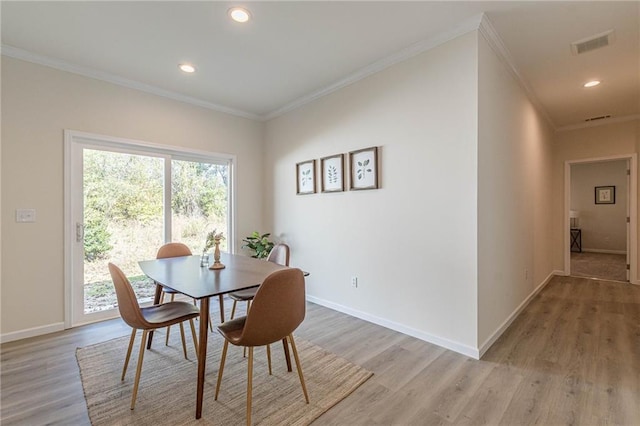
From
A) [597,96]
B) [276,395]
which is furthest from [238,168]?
[597,96]

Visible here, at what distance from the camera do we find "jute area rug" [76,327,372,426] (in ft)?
5.50

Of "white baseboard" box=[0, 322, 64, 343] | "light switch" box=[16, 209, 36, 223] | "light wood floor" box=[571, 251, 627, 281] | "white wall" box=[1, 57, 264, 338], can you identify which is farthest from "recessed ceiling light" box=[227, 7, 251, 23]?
"light wood floor" box=[571, 251, 627, 281]

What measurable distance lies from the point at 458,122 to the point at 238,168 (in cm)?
303

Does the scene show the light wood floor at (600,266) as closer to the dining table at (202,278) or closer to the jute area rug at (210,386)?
the jute area rug at (210,386)

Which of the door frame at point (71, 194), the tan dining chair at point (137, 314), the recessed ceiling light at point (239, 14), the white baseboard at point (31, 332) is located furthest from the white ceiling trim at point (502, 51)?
the white baseboard at point (31, 332)

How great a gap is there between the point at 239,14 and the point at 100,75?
6.42ft

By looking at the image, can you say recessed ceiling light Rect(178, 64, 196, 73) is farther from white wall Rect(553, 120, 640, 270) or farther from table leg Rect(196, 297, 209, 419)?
white wall Rect(553, 120, 640, 270)

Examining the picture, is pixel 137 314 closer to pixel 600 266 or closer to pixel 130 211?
pixel 130 211

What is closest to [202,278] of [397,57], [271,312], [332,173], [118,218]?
[271,312]

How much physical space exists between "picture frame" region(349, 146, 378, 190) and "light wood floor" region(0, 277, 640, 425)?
58.1 inches

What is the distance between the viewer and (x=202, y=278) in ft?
6.36

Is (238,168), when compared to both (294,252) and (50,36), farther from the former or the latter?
(50,36)

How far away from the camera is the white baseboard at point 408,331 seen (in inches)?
93.5

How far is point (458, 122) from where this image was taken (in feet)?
7.93
